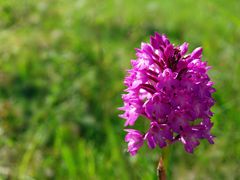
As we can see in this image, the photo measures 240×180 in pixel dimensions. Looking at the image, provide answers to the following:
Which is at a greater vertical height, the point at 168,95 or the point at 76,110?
the point at 76,110

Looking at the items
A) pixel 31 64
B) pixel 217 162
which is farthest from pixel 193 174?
pixel 31 64

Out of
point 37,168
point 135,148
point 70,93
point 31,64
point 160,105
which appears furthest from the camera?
point 31,64

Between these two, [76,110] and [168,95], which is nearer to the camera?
[168,95]

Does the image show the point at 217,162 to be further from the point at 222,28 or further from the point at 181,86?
the point at 222,28

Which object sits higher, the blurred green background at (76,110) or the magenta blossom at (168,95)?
the blurred green background at (76,110)

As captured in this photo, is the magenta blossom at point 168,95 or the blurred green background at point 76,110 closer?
the magenta blossom at point 168,95
